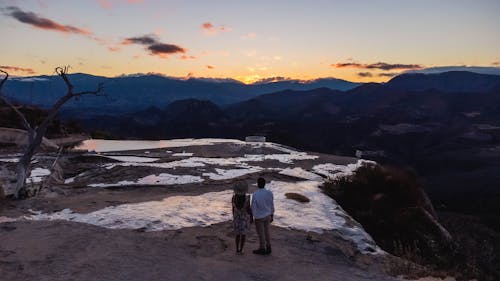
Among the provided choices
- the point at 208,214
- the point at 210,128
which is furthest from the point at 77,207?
the point at 210,128

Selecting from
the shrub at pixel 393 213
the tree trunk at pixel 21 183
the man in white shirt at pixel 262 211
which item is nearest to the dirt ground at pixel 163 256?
the man in white shirt at pixel 262 211

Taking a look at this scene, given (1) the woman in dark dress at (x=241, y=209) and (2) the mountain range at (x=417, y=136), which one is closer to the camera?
(1) the woman in dark dress at (x=241, y=209)

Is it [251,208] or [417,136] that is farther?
[417,136]

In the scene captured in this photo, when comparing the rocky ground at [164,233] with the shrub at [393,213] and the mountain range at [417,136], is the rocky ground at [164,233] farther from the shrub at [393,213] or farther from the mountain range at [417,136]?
the mountain range at [417,136]

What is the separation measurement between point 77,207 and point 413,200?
11.9 m

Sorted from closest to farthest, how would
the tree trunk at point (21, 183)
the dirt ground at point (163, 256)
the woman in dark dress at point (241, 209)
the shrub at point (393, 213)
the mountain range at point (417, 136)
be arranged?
the dirt ground at point (163, 256) < the woman in dark dress at point (241, 209) < the shrub at point (393, 213) < the tree trunk at point (21, 183) < the mountain range at point (417, 136)

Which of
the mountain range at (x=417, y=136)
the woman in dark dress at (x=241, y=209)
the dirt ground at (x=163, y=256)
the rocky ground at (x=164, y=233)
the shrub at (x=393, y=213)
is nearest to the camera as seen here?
the dirt ground at (x=163, y=256)

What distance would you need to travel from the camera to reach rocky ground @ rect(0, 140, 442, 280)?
9.23m

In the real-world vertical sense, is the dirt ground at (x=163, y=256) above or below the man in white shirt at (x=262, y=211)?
below

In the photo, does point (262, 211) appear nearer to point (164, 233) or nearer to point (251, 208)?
point (251, 208)

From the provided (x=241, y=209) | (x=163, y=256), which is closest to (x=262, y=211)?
(x=241, y=209)

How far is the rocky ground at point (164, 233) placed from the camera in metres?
9.23

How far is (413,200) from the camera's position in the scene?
714 inches

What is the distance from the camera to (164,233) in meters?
11.7
